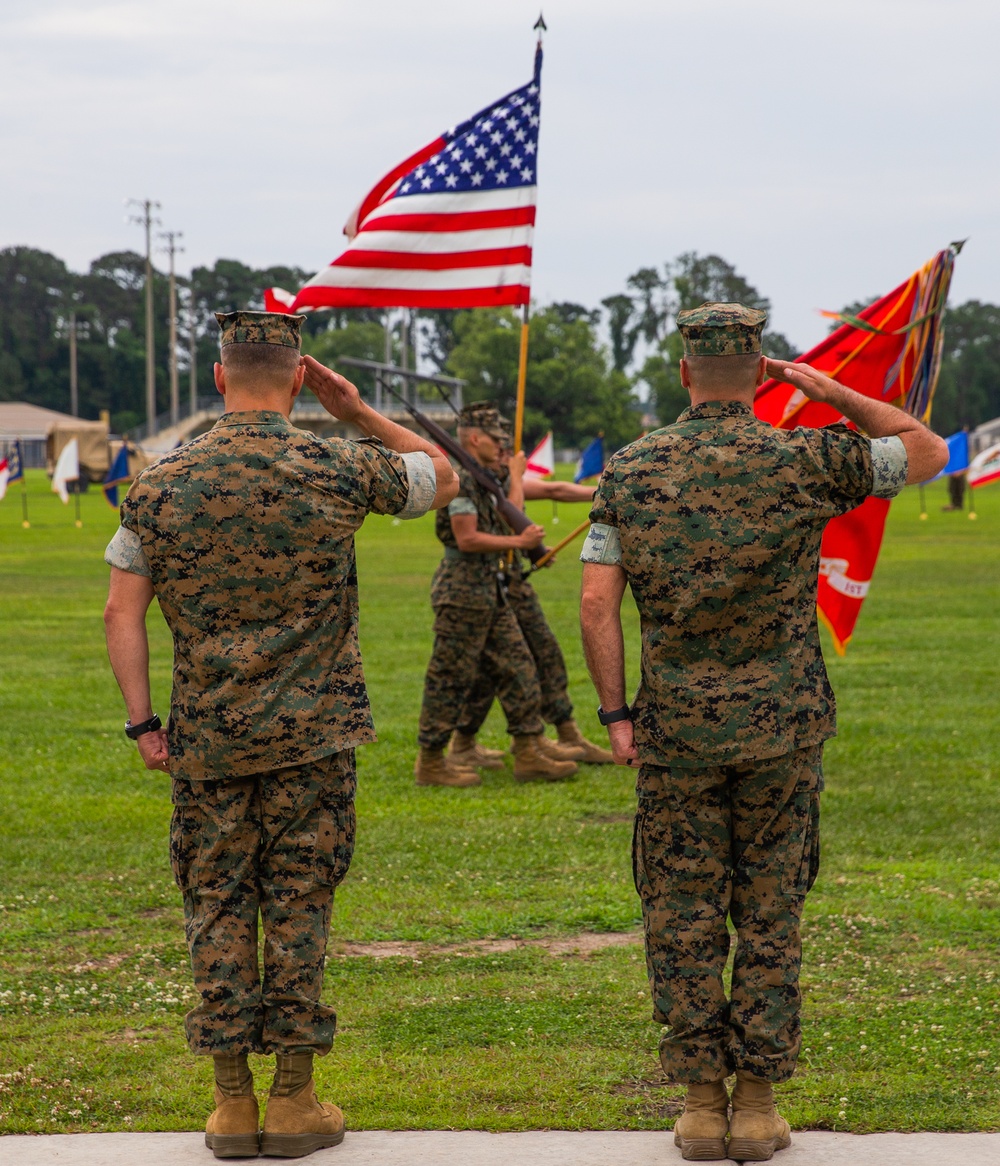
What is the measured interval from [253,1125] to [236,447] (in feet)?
5.87

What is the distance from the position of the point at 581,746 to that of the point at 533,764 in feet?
2.41

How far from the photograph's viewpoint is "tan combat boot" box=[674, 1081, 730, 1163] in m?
3.97

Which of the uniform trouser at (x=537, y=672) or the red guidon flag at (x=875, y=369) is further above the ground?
the red guidon flag at (x=875, y=369)

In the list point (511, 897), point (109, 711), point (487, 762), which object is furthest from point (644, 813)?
point (109, 711)

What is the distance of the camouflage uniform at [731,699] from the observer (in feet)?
13.2

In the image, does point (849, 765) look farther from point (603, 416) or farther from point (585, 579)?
point (603, 416)

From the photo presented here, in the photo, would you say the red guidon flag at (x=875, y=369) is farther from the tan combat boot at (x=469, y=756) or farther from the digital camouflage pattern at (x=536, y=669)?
the tan combat boot at (x=469, y=756)

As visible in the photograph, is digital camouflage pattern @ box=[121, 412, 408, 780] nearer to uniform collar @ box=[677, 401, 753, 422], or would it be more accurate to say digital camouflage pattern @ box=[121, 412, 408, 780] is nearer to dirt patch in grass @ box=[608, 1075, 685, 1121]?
uniform collar @ box=[677, 401, 753, 422]

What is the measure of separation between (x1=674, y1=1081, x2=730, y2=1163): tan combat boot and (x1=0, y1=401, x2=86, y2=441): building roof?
111m

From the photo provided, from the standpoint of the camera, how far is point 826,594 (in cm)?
744

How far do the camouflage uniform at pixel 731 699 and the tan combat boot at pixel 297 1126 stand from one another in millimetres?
921

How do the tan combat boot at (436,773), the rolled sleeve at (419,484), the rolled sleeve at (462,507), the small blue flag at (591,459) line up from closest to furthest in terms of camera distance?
1. the rolled sleeve at (419,484)
2. the rolled sleeve at (462,507)
3. the tan combat boot at (436,773)
4. the small blue flag at (591,459)

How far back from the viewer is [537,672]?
9883 millimetres

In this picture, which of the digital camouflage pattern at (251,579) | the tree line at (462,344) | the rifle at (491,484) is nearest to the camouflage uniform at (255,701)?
the digital camouflage pattern at (251,579)
